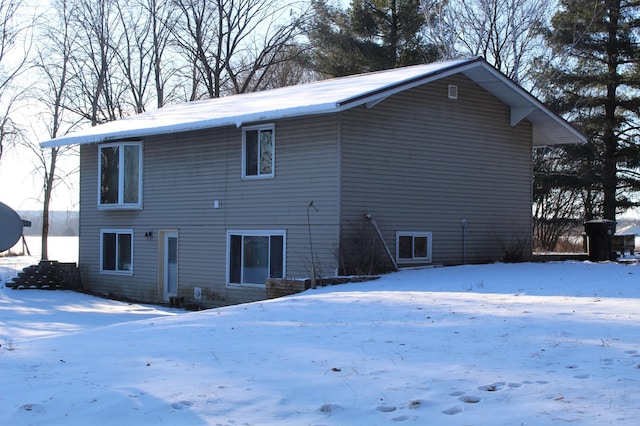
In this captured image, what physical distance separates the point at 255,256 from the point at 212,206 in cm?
189

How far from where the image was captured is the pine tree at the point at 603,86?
29.9 metres

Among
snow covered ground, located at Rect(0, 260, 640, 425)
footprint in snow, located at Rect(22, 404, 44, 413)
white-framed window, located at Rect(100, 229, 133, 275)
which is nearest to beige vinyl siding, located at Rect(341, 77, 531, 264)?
snow covered ground, located at Rect(0, 260, 640, 425)

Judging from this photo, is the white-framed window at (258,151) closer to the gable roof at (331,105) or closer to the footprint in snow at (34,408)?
the gable roof at (331,105)

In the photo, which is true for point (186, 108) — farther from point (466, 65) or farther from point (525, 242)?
point (525, 242)

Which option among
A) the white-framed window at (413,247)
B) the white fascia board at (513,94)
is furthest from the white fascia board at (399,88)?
the white-framed window at (413,247)

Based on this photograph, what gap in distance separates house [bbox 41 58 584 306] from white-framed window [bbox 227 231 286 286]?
40 mm

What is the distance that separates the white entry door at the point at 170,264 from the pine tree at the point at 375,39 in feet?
56.2

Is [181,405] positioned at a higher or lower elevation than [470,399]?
lower

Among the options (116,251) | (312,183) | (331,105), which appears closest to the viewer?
(331,105)

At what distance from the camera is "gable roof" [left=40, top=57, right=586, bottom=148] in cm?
1582

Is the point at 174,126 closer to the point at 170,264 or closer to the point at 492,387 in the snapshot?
the point at 170,264

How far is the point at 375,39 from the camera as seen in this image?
35250 millimetres

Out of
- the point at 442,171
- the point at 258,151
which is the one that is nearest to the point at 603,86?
the point at 442,171

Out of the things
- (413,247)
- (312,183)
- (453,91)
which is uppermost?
(453,91)
